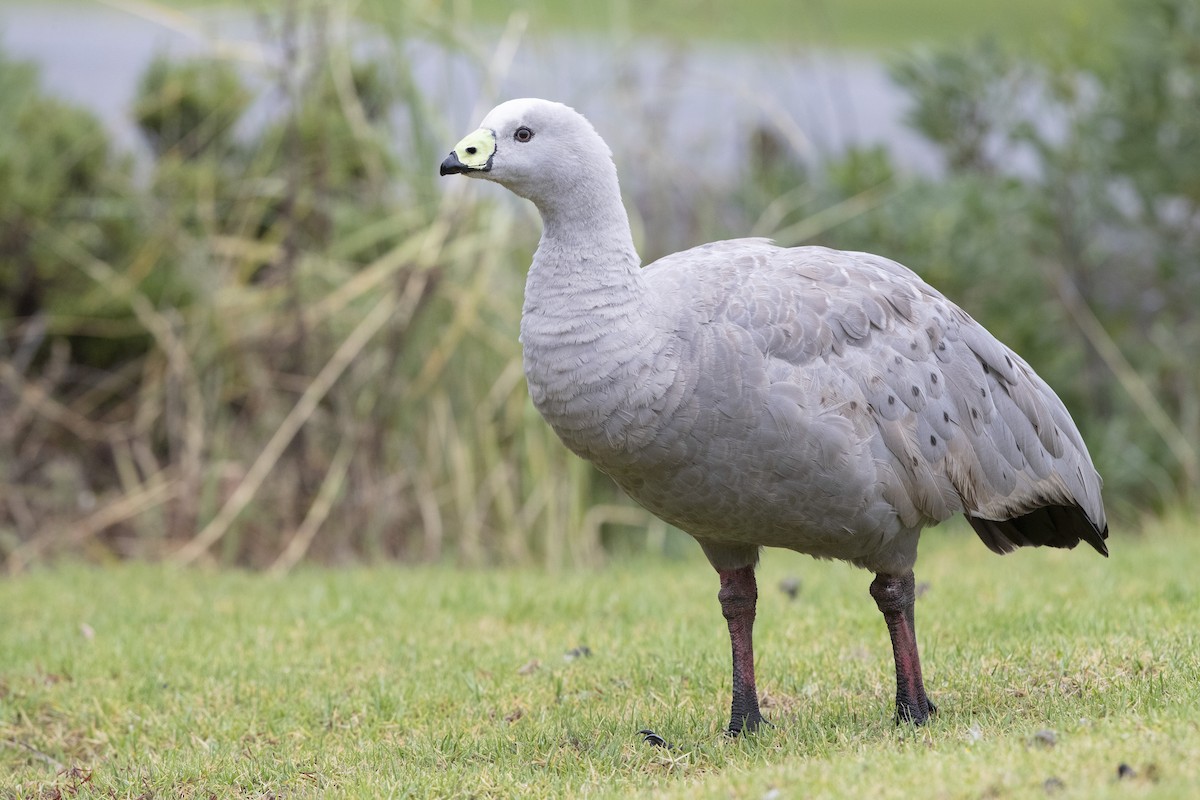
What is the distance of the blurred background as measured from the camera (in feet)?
29.5

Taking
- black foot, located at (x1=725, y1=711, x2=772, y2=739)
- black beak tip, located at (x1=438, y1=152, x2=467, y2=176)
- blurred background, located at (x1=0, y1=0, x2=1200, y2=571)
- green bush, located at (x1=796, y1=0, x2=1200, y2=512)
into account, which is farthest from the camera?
green bush, located at (x1=796, y1=0, x2=1200, y2=512)

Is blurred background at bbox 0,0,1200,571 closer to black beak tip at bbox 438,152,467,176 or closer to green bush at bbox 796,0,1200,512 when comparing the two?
green bush at bbox 796,0,1200,512

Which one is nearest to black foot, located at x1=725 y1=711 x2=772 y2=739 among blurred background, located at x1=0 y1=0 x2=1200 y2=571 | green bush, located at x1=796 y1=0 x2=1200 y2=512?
blurred background, located at x1=0 y1=0 x2=1200 y2=571

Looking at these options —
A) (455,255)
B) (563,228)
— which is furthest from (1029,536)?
(455,255)

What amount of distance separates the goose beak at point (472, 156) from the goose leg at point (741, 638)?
1.67 meters

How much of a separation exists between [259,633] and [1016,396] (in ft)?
11.5

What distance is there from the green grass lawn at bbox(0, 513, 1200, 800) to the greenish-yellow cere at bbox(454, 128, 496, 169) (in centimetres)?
195

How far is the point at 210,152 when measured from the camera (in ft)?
33.7

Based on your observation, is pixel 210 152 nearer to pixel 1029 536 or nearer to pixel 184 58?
pixel 184 58

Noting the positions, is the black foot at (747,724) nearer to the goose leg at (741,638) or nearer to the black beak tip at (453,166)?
the goose leg at (741,638)

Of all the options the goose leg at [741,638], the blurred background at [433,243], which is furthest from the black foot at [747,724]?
the blurred background at [433,243]

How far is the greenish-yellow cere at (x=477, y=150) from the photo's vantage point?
477cm

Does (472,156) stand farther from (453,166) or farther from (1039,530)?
(1039,530)

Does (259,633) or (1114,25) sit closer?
(259,633)
